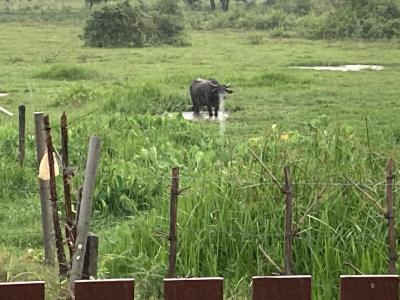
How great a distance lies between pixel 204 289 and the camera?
7.32ft

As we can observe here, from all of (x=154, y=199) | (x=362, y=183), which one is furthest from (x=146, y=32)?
(x=362, y=183)

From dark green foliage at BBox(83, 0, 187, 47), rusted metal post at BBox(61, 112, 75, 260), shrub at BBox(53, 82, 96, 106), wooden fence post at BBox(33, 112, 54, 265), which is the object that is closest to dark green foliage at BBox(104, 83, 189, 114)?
shrub at BBox(53, 82, 96, 106)

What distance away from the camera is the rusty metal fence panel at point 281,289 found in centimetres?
225

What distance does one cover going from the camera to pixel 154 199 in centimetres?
597

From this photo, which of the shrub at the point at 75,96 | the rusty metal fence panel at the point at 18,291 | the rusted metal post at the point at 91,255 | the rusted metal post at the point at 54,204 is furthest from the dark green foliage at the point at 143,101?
the rusty metal fence panel at the point at 18,291

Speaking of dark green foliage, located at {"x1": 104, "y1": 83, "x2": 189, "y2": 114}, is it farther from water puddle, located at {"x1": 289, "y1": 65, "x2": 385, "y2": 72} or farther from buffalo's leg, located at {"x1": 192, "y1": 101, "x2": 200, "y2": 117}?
water puddle, located at {"x1": 289, "y1": 65, "x2": 385, "y2": 72}

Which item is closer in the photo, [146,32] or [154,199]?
[154,199]

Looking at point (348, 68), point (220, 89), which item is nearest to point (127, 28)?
point (348, 68)

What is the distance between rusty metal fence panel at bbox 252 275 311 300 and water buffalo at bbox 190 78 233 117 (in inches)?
415

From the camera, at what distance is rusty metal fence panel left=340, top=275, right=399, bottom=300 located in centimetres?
227

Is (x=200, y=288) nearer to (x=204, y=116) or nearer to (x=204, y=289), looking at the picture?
(x=204, y=289)

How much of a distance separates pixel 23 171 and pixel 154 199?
1646 millimetres

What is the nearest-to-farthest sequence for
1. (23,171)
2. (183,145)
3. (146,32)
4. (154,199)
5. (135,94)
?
1. (154,199)
2. (23,171)
3. (183,145)
4. (135,94)
5. (146,32)

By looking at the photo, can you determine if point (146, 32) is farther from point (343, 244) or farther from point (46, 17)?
point (343, 244)
